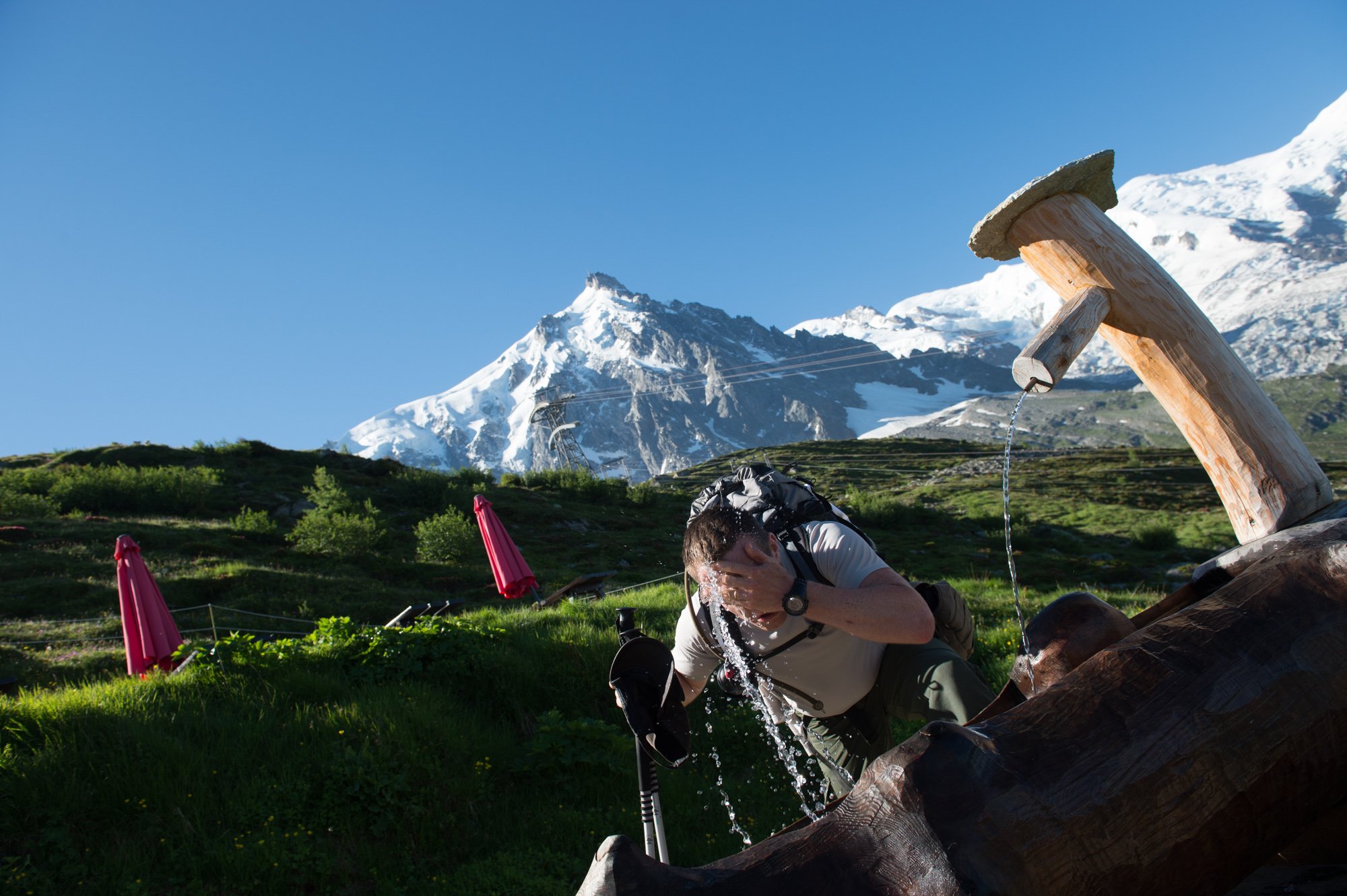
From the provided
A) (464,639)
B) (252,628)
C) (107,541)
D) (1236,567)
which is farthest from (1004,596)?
(107,541)

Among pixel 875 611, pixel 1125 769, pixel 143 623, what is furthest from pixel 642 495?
pixel 1125 769

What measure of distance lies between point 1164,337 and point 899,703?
177 centimetres

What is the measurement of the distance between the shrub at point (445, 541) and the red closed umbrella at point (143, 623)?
15.0m

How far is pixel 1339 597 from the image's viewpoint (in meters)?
1.56

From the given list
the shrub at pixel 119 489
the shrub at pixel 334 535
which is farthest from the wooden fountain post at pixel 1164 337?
the shrub at pixel 119 489

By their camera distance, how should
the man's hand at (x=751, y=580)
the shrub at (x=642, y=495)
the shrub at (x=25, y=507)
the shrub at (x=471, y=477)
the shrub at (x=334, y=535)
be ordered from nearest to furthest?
1. the man's hand at (x=751, y=580)
2. the shrub at (x=334, y=535)
3. the shrub at (x=25, y=507)
4. the shrub at (x=471, y=477)
5. the shrub at (x=642, y=495)

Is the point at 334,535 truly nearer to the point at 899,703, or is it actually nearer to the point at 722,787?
the point at 722,787

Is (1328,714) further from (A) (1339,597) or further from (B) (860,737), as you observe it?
(B) (860,737)

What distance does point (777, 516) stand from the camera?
10.6ft

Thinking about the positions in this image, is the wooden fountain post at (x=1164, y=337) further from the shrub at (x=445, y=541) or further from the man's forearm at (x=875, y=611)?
the shrub at (x=445, y=541)

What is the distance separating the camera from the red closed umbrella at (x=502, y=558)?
15.2 meters

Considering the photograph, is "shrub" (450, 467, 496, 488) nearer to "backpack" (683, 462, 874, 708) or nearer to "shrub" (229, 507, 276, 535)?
"shrub" (229, 507, 276, 535)

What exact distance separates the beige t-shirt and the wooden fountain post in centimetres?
97

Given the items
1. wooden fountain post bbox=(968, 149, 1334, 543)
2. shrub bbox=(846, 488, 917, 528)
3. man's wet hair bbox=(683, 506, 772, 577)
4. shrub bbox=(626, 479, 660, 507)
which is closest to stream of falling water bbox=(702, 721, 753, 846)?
man's wet hair bbox=(683, 506, 772, 577)
